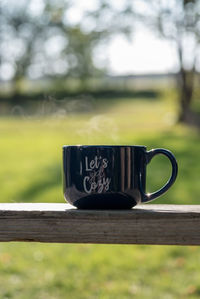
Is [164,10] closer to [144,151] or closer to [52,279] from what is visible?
[52,279]

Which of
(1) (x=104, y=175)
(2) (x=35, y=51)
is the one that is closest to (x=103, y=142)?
(1) (x=104, y=175)

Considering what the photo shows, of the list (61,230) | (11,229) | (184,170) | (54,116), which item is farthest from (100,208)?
(184,170)

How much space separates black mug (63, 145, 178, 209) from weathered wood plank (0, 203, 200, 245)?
45mm

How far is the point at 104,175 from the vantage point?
129cm

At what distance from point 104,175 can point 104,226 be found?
128mm

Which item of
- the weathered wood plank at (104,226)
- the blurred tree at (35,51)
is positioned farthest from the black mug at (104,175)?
the blurred tree at (35,51)

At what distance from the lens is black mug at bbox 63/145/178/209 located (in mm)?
1289

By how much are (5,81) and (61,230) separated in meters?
40.9

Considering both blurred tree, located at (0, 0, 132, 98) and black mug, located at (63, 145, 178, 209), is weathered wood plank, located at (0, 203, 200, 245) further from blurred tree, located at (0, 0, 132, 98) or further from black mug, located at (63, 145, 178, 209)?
blurred tree, located at (0, 0, 132, 98)

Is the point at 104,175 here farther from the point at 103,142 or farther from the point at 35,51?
the point at 35,51

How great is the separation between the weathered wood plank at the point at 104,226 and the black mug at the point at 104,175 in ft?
0.15

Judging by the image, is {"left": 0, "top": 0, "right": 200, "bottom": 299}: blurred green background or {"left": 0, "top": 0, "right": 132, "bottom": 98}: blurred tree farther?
{"left": 0, "top": 0, "right": 132, "bottom": 98}: blurred tree

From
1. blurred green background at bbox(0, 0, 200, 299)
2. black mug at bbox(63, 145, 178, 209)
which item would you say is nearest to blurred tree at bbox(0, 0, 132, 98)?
blurred green background at bbox(0, 0, 200, 299)

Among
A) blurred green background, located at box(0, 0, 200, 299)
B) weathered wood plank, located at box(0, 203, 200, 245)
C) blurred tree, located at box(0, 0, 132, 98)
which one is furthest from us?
blurred tree, located at box(0, 0, 132, 98)
